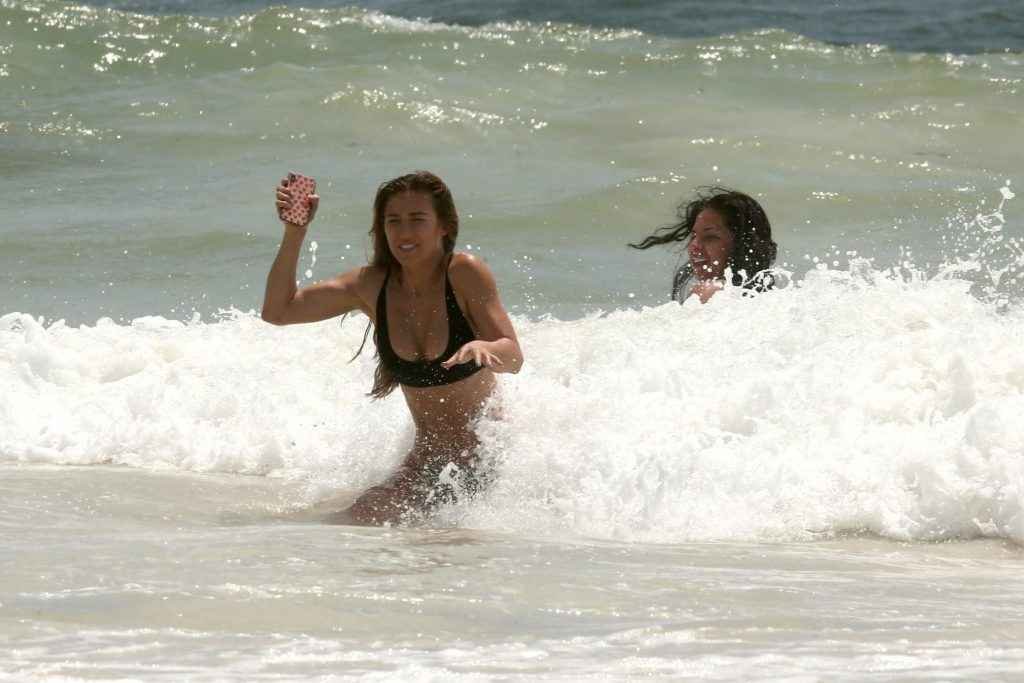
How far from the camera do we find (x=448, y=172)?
12.5m

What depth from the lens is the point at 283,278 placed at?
18.5 ft

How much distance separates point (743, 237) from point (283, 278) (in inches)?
97.3

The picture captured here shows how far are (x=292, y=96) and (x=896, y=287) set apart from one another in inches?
323

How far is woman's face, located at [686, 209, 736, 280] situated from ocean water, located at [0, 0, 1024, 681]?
0.15m

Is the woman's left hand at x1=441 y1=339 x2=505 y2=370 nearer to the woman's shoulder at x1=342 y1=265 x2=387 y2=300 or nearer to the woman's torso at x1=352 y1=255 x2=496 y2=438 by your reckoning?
the woman's torso at x1=352 y1=255 x2=496 y2=438

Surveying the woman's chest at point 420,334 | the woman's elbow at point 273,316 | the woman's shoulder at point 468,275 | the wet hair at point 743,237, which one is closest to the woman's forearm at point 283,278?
the woman's elbow at point 273,316

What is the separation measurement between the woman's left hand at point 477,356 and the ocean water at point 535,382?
0.52 m

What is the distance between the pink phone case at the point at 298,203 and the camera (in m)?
5.50

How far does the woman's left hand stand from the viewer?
520 cm

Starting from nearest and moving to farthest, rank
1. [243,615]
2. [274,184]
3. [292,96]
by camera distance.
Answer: [243,615] < [274,184] < [292,96]

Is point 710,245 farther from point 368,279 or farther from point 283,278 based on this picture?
point 283,278

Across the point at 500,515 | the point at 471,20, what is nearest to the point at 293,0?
the point at 471,20

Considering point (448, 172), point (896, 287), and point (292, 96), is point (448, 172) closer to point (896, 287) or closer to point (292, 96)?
point (292, 96)

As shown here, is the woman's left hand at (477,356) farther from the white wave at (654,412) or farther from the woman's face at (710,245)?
the woman's face at (710,245)
